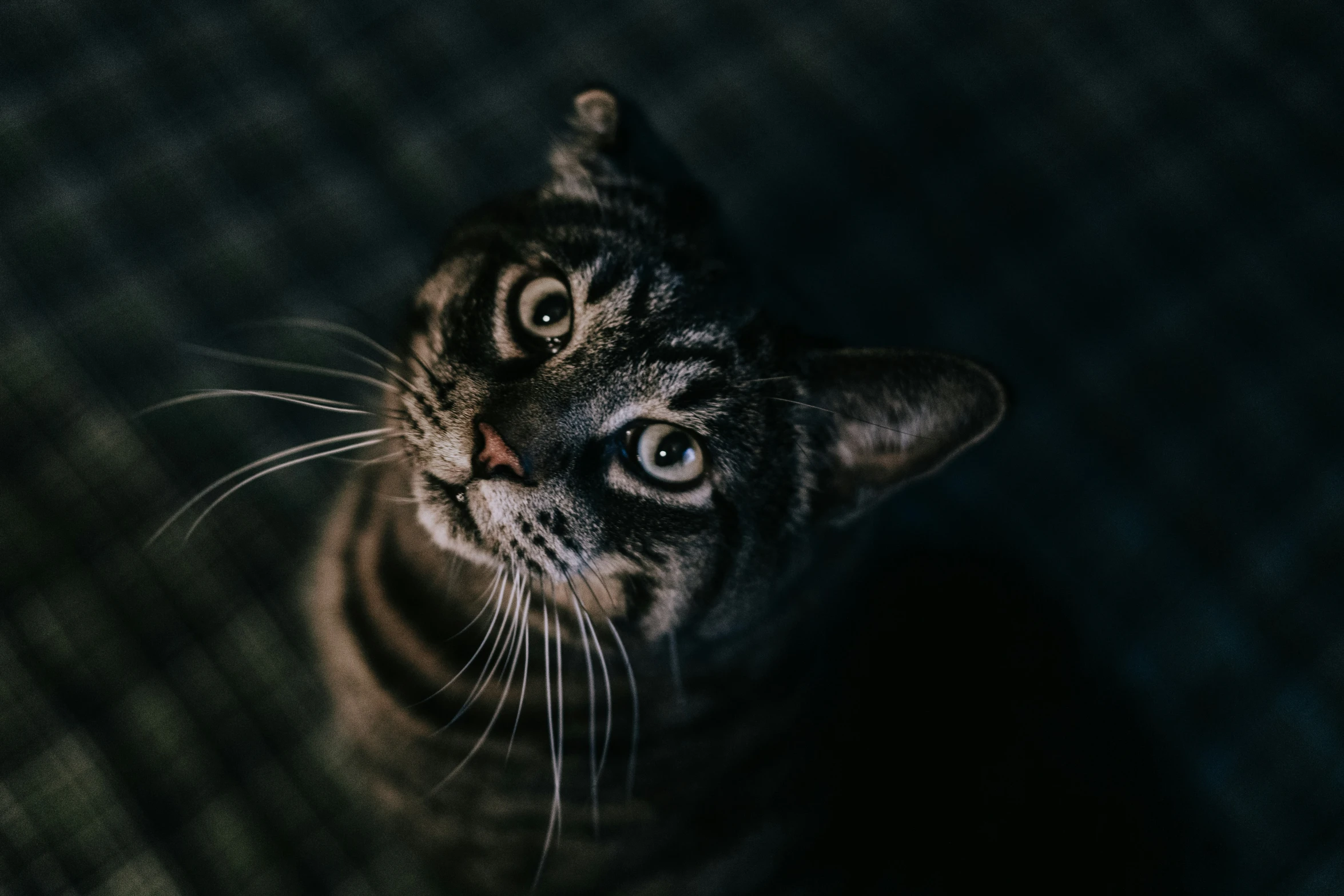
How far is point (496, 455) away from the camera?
2.18ft

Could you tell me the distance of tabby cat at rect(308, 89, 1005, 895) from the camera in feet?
2.27

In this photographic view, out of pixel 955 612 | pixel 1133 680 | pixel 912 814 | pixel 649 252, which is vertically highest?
pixel 649 252

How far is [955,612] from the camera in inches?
35.9

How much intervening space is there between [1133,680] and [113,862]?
1221 millimetres

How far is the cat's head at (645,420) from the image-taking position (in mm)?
676

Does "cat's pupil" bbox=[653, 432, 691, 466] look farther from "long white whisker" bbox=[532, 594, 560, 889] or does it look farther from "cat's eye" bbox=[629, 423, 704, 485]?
"long white whisker" bbox=[532, 594, 560, 889]

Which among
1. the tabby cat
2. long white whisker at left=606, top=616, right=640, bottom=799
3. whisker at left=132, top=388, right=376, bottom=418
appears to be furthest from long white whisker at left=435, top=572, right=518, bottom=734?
whisker at left=132, top=388, right=376, bottom=418

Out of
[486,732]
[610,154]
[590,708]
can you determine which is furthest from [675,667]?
[610,154]

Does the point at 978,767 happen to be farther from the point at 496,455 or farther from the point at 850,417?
the point at 496,455

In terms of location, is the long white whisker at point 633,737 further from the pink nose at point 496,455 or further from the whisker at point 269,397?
the whisker at point 269,397

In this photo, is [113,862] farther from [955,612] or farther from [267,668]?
[955,612]

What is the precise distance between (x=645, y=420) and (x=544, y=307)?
0.14 meters

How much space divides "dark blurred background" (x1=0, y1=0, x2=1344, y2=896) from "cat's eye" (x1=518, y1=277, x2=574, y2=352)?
24 cm

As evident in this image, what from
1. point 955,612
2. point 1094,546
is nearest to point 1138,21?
point 1094,546
